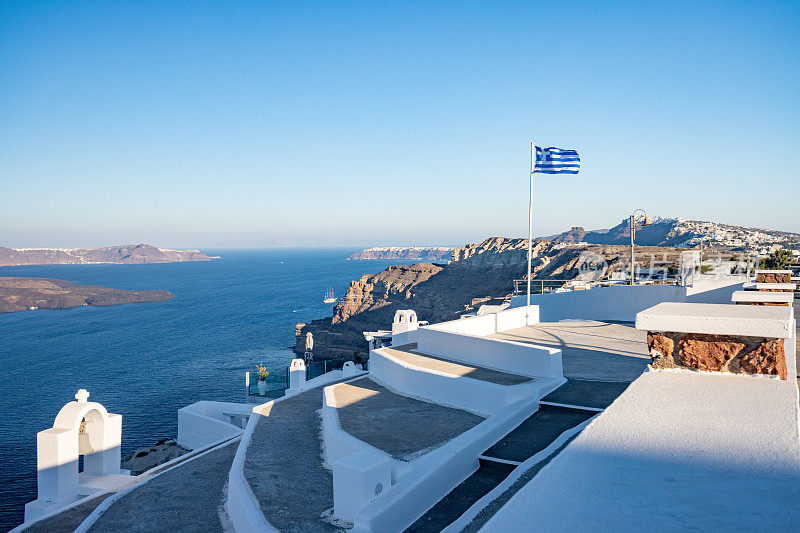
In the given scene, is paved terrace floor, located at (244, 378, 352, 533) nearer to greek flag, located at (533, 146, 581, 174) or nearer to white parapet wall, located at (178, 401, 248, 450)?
white parapet wall, located at (178, 401, 248, 450)

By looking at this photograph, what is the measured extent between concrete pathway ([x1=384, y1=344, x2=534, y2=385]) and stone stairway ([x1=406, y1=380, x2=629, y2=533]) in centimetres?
105

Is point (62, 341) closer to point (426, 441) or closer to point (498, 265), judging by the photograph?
point (498, 265)

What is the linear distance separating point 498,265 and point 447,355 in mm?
94366

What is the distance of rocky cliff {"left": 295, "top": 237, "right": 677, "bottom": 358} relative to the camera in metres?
64.2

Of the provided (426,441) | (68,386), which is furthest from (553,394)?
(68,386)

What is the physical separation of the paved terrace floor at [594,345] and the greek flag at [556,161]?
189 inches

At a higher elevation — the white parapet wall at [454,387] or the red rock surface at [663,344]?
the red rock surface at [663,344]

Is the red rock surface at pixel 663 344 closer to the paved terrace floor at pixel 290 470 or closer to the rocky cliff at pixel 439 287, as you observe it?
the paved terrace floor at pixel 290 470

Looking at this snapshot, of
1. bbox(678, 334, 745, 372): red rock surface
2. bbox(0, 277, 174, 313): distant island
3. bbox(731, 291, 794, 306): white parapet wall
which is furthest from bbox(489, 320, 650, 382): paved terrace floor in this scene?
bbox(0, 277, 174, 313): distant island

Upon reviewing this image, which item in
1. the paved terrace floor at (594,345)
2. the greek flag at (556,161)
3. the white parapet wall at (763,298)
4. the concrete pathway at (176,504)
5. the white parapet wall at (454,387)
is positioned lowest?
the concrete pathway at (176,504)

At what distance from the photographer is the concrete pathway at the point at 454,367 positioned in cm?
970

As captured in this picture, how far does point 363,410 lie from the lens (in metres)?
9.76

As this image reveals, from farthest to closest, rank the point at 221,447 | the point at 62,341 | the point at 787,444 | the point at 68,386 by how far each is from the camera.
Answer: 1. the point at 62,341
2. the point at 68,386
3. the point at 221,447
4. the point at 787,444

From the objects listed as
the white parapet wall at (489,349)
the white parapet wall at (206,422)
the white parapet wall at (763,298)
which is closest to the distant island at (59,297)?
the white parapet wall at (206,422)
